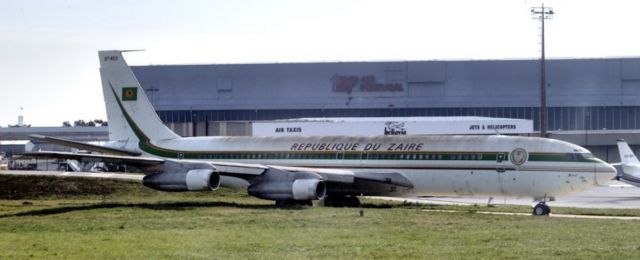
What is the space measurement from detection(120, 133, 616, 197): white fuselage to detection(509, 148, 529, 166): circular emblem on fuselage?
4 centimetres

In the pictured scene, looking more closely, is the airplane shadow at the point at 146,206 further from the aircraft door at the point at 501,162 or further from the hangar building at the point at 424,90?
the hangar building at the point at 424,90

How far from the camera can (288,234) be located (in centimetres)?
3086

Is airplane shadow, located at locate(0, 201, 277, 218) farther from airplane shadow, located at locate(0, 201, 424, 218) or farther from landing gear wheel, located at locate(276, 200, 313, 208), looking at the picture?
landing gear wheel, located at locate(276, 200, 313, 208)

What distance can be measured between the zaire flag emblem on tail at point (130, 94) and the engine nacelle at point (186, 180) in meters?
10.1

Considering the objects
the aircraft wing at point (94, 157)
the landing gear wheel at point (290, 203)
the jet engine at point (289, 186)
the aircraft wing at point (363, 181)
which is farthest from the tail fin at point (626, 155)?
the aircraft wing at point (94, 157)

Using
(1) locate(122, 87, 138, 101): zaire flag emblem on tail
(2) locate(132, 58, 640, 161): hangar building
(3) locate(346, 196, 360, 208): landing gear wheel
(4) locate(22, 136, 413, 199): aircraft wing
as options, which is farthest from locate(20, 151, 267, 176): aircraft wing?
(2) locate(132, 58, 640, 161): hangar building

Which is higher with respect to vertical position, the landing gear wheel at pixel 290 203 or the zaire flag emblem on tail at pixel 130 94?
the zaire flag emblem on tail at pixel 130 94

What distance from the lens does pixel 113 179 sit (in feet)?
196

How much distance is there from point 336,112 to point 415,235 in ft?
348

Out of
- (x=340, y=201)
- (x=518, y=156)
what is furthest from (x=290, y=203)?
(x=518, y=156)

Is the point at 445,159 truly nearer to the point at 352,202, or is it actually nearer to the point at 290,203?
the point at 352,202

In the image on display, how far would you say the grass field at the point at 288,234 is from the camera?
26.2 meters

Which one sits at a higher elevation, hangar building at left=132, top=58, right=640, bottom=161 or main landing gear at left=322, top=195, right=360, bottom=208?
hangar building at left=132, top=58, right=640, bottom=161

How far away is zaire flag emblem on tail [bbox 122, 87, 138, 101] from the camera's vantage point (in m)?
56.2
